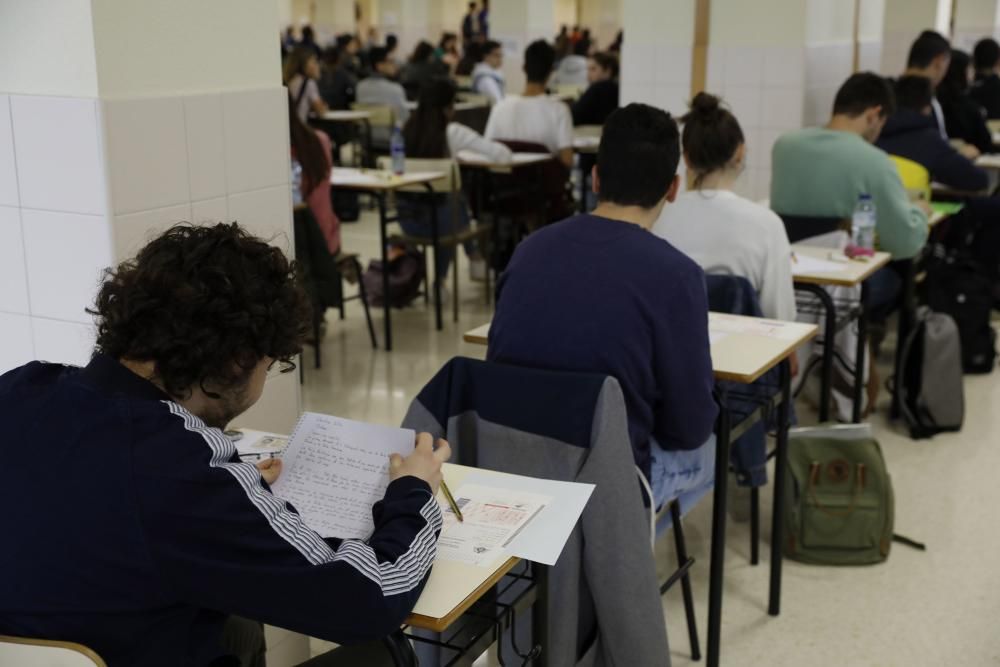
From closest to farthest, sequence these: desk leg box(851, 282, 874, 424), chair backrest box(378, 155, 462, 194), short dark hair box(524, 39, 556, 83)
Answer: desk leg box(851, 282, 874, 424), chair backrest box(378, 155, 462, 194), short dark hair box(524, 39, 556, 83)

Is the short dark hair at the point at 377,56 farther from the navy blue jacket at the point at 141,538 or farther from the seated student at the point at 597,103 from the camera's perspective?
the navy blue jacket at the point at 141,538

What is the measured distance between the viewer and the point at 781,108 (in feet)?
20.4

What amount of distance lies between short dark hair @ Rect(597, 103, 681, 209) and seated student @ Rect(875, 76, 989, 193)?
304cm

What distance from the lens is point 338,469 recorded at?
5.84 feet

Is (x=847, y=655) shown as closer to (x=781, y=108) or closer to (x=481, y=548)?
(x=481, y=548)

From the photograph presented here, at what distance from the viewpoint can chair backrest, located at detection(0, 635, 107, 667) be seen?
1.32 m

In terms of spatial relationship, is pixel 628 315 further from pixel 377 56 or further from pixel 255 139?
pixel 377 56

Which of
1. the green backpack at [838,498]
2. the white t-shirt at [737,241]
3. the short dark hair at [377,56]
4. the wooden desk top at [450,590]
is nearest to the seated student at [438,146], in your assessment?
the white t-shirt at [737,241]

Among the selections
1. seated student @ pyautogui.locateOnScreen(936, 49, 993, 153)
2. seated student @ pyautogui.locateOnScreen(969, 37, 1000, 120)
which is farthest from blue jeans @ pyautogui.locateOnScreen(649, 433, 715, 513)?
seated student @ pyautogui.locateOnScreen(969, 37, 1000, 120)

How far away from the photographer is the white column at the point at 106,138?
7.03 feet

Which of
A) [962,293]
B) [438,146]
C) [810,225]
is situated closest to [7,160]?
[810,225]

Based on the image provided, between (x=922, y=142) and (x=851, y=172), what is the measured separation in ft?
4.21

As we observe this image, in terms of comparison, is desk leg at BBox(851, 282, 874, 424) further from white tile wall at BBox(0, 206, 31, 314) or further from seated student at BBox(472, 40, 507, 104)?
seated student at BBox(472, 40, 507, 104)

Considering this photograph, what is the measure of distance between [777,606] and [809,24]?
12.9 feet
